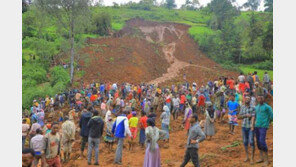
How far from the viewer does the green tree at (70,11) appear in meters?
22.2

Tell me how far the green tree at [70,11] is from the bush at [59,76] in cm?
63

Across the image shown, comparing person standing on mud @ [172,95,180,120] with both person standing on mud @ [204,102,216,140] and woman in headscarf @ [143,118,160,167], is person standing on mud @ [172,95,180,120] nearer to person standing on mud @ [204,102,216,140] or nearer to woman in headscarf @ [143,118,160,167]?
person standing on mud @ [204,102,216,140]

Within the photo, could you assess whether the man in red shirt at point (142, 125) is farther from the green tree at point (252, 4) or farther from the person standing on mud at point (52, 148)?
the green tree at point (252, 4)

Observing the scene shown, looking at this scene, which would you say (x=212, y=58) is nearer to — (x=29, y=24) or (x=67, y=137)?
(x=29, y=24)

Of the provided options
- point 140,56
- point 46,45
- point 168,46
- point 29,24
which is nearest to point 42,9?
point 46,45

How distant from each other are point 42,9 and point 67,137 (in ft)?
59.7

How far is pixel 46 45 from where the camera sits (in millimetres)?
26062

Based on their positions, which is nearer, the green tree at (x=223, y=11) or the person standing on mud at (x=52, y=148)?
the person standing on mud at (x=52, y=148)

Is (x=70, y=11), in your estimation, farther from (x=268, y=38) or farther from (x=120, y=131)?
(x=268, y=38)

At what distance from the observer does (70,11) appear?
22.6 m

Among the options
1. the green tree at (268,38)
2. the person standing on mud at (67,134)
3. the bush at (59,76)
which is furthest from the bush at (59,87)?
the green tree at (268,38)

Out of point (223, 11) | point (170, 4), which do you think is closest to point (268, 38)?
point (223, 11)

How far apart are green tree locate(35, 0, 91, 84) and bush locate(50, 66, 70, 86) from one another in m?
0.63

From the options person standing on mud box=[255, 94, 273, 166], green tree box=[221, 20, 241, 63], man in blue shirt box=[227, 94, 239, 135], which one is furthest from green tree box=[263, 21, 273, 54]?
person standing on mud box=[255, 94, 273, 166]
